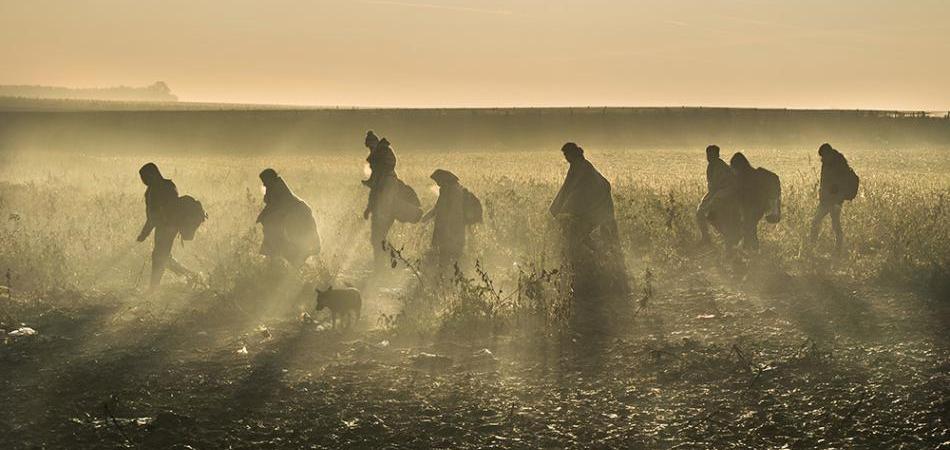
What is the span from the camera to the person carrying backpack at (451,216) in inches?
534

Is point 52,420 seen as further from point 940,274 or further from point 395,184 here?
point 940,274

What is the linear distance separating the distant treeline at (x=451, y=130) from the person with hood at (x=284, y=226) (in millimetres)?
49068

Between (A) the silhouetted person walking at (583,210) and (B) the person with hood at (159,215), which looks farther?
(A) the silhouetted person walking at (583,210)

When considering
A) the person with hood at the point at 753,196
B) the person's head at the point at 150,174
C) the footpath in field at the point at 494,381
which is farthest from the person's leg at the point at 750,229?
the person's head at the point at 150,174

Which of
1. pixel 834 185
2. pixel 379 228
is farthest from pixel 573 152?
pixel 834 185

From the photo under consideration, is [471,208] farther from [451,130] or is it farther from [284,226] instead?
[451,130]

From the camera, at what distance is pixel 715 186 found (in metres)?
14.5

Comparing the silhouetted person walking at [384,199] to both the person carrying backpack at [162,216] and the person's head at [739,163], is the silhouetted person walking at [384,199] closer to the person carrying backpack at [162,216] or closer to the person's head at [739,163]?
the person carrying backpack at [162,216]

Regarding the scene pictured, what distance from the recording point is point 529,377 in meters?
8.48

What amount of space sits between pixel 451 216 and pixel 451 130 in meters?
61.4

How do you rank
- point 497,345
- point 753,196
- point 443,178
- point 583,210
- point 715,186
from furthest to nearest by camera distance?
point 715,186
point 753,196
point 443,178
point 583,210
point 497,345

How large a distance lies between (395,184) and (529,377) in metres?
6.55

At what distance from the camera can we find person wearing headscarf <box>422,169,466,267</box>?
1355cm

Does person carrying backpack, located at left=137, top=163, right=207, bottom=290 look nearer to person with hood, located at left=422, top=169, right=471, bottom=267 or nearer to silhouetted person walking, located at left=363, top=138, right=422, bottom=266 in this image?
silhouetted person walking, located at left=363, top=138, right=422, bottom=266
